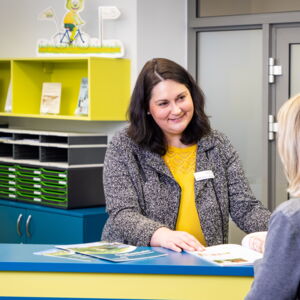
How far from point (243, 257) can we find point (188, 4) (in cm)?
275

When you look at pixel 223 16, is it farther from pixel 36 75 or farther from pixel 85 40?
pixel 36 75

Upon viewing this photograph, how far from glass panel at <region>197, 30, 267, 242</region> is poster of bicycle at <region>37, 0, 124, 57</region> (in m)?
0.68

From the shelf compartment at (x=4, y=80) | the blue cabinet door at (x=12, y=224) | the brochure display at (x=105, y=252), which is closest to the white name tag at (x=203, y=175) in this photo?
the brochure display at (x=105, y=252)

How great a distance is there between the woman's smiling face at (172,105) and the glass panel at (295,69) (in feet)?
5.56

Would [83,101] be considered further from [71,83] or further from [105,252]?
[105,252]

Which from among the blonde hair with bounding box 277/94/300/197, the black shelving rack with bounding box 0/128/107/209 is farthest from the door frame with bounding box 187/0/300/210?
the blonde hair with bounding box 277/94/300/197

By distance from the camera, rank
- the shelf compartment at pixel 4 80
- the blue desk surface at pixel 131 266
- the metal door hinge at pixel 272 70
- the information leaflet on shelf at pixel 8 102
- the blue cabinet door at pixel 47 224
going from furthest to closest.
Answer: the shelf compartment at pixel 4 80
the information leaflet on shelf at pixel 8 102
the metal door hinge at pixel 272 70
the blue cabinet door at pixel 47 224
the blue desk surface at pixel 131 266

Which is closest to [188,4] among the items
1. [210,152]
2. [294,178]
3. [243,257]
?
[210,152]

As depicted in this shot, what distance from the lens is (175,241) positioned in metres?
2.48

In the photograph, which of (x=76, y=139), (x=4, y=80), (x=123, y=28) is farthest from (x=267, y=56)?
(x=4, y=80)

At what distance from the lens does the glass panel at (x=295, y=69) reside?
434cm

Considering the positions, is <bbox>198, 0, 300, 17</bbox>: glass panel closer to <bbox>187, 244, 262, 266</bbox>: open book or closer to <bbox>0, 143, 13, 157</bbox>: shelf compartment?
<bbox>0, 143, 13, 157</bbox>: shelf compartment

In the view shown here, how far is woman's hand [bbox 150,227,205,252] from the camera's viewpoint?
2.46 metres

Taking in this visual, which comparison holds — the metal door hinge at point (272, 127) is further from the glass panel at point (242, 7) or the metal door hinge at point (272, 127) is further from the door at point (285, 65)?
the glass panel at point (242, 7)
